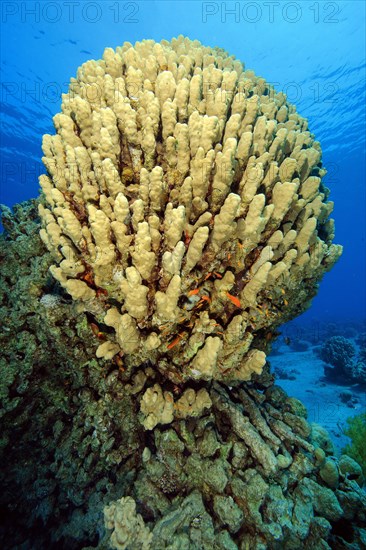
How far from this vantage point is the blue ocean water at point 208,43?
19.8 m

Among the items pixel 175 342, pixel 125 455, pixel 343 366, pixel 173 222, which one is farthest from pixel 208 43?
pixel 125 455

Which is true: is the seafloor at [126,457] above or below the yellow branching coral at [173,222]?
below

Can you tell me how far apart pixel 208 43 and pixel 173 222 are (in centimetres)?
2989

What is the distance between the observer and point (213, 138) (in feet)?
8.23

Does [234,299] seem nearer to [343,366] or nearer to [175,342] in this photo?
[175,342]

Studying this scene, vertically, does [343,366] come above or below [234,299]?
below

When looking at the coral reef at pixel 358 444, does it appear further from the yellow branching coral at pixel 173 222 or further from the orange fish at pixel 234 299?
the orange fish at pixel 234 299

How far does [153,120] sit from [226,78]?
1.29 meters

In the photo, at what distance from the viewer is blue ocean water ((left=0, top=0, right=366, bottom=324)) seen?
19844 millimetres

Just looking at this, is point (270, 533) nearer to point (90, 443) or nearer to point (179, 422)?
point (179, 422)

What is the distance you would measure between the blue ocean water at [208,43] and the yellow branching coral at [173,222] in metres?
17.6

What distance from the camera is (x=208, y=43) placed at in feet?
79.9

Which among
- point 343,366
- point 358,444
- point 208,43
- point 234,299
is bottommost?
point 343,366

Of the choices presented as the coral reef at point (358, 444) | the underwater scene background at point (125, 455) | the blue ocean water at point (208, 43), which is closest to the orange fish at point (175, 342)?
the underwater scene background at point (125, 455)
